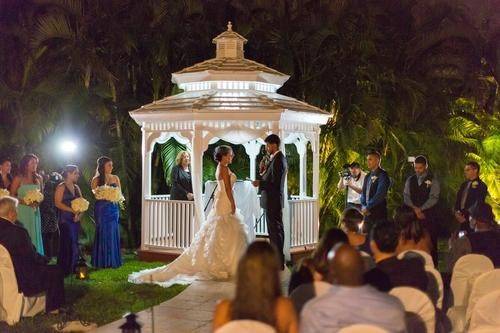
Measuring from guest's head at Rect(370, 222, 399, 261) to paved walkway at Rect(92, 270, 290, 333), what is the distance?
2.75 m

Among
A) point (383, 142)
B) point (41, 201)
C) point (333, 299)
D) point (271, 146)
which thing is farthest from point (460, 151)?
point (333, 299)

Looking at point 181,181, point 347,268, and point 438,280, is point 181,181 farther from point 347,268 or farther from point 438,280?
point 347,268

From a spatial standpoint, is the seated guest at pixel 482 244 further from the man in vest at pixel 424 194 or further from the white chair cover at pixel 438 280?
the man in vest at pixel 424 194

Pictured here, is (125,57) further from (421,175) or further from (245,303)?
(245,303)

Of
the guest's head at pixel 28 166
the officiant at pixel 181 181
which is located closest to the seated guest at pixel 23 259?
the guest's head at pixel 28 166

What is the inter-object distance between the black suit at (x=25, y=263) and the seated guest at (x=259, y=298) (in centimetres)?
482

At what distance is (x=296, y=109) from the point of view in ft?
46.1

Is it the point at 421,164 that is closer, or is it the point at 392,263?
the point at 392,263

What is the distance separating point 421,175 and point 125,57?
30.0 feet

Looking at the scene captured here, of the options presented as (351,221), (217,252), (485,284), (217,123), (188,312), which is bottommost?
(188,312)

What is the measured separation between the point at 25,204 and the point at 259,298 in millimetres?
7727

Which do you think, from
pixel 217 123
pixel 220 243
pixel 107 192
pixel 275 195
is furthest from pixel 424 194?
pixel 107 192

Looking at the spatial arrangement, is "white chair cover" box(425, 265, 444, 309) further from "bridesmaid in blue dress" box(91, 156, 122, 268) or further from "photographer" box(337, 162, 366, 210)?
"bridesmaid in blue dress" box(91, 156, 122, 268)

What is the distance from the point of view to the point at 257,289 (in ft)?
16.1
